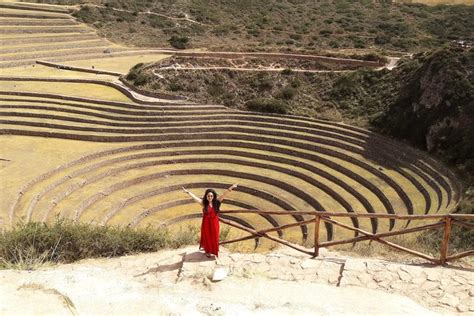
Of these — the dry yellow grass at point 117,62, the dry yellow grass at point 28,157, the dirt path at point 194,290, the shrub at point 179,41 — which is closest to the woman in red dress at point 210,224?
the dirt path at point 194,290

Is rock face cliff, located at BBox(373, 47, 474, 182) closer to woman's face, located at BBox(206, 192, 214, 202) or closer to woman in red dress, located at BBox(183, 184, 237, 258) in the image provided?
woman in red dress, located at BBox(183, 184, 237, 258)

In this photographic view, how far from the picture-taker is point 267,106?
26.2 m

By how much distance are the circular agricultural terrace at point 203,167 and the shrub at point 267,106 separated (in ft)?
1.97

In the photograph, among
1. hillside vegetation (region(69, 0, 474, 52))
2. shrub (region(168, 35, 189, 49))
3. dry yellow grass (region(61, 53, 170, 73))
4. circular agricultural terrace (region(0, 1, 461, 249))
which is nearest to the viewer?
circular agricultural terrace (region(0, 1, 461, 249))

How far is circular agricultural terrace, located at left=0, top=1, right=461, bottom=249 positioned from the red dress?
9.45 m

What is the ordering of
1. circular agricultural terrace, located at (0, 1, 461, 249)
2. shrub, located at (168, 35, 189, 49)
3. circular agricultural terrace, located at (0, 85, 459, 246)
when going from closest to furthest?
circular agricultural terrace, located at (0, 1, 461, 249) → circular agricultural terrace, located at (0, 85, 459, 246) → shrub, located at (168, 35, 189, 49)

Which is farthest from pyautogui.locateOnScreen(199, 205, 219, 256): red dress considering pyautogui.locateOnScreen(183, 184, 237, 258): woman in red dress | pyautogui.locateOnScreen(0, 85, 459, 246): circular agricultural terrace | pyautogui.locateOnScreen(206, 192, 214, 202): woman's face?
pyautogui.locateOnScreen(0, 85, 459, 246): circular agricultural terrace

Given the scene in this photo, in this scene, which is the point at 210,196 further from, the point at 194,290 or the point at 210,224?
the point at 194,290

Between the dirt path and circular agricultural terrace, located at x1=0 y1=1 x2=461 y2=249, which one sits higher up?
the dirt path

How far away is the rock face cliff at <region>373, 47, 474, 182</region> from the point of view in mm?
20094

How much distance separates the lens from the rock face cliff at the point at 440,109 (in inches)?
791

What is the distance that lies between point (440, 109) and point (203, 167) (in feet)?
40.0

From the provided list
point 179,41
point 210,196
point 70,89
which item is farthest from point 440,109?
point 179,41

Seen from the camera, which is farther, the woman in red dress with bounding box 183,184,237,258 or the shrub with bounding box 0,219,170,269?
the shrub with bounding box 0,219,170,269
